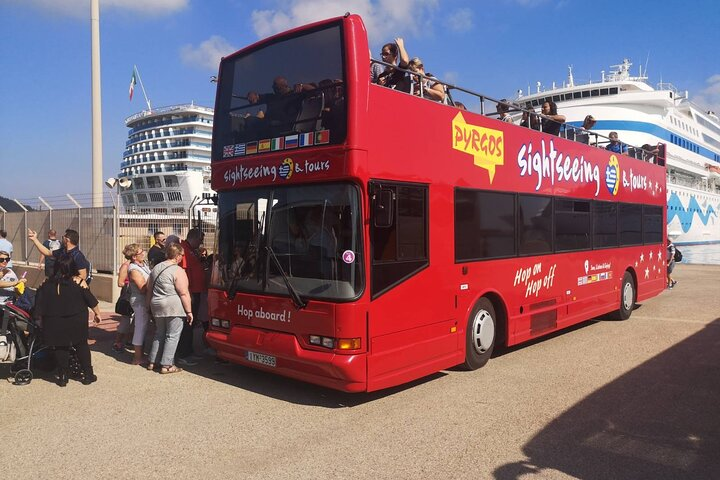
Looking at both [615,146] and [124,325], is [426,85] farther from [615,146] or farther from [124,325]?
[615,146]

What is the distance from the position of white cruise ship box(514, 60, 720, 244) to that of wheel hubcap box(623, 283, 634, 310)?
23185 mm

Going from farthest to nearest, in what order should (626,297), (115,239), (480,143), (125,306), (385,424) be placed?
1. (115,239)
2. (626,297)
3. (125,306)
4. (480,143)
5. (385,424)

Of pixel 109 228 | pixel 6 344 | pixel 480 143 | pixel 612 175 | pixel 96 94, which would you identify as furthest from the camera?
pixel 96 94

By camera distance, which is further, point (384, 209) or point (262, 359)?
point (262, 359)

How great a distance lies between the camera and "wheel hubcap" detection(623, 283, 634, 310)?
35.0ft

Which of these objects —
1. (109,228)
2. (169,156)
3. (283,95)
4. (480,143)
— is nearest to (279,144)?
(283,95)

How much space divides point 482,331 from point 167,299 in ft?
12.5

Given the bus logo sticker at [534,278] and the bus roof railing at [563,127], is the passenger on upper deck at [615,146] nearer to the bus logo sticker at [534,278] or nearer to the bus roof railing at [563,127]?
the bus roof railing at [563,127]

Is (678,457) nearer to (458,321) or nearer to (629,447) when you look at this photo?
(629,447)

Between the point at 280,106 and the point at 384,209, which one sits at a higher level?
the point at 280,106

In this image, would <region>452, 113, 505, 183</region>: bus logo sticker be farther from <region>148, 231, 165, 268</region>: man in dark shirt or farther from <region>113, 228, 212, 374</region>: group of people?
<region>148, 231, 165, 268</region>: man in dark shirt

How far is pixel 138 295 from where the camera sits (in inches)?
277

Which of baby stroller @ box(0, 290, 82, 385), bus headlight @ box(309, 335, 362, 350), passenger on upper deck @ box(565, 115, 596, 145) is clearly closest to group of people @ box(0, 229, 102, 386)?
baby stroller @ box(0, 290, 82, 385)

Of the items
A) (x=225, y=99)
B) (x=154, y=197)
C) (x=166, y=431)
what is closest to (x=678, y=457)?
(x=166, y=431)
